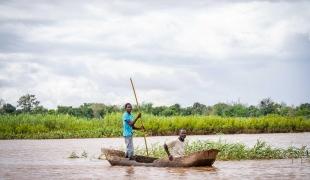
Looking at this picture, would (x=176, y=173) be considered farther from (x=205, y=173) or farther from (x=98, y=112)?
(x=98, y=112)

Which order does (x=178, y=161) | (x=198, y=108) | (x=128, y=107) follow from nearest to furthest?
(x=178, y=161), (x=128, y=107), (x=198, y=108)

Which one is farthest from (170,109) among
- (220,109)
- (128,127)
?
(128,127)

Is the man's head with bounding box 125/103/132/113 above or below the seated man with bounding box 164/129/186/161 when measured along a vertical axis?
above

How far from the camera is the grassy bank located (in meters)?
32.5

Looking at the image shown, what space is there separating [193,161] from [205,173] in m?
0.88

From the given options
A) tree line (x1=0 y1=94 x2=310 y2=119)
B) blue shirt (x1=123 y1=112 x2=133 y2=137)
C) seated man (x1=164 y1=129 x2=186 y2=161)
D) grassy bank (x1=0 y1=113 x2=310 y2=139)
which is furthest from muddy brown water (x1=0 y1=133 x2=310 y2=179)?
tree line (x1=0 y1=94 x2=310 y2=119)

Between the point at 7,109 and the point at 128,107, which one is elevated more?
the point at 7,109

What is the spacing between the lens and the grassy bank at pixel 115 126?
32.5 meters

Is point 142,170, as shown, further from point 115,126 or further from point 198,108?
point 198,108

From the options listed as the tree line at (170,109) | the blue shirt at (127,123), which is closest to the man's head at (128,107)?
the blue shirt at (127,123)

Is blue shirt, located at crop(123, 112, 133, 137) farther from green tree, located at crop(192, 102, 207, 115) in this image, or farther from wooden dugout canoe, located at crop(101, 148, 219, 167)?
green tree, located at crop(192, 102, 207, 115)

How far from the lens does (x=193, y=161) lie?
14727mm

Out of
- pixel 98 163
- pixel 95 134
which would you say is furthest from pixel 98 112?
pixel 98 163

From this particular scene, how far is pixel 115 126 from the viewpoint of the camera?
3431 cm
